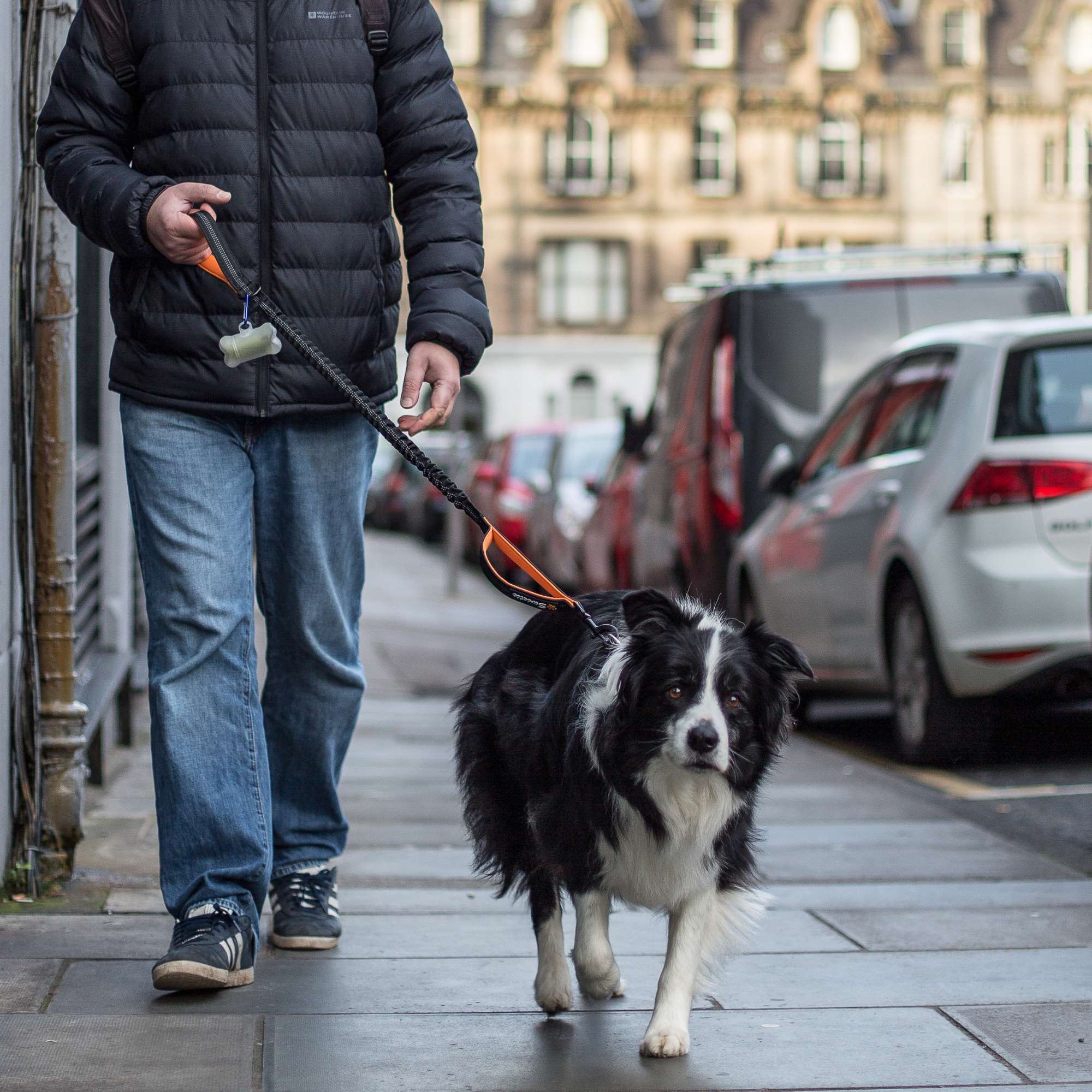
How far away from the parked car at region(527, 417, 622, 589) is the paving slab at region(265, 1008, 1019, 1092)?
12.4 metres

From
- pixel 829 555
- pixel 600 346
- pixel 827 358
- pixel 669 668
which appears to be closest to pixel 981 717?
pixel 829 555

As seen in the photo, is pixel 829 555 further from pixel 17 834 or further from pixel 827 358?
pixel 17 834

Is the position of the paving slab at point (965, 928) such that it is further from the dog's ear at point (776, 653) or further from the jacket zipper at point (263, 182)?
the jacket zipper at point (263, 182)

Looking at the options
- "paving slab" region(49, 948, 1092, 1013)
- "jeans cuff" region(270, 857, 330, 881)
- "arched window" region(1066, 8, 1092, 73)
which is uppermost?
"arched window" region(1066, 8, 1092, 73)

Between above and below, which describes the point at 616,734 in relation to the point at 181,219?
below

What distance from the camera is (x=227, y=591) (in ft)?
13.0

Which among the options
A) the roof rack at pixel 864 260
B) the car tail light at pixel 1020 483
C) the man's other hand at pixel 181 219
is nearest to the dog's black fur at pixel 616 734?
the man's other hand at pixel 181 219

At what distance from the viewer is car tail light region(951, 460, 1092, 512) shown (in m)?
6.97

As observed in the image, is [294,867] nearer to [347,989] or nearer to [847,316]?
[347,989]

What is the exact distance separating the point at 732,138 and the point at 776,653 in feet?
172

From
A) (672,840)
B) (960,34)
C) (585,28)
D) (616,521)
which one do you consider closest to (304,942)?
(672,840)

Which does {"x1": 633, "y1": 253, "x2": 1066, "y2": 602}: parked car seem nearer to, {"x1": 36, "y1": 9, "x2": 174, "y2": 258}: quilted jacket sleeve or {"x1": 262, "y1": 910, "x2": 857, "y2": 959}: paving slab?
{"x1": 262, "y1": 910, "x2": 857, "y2": 959}: paving slab

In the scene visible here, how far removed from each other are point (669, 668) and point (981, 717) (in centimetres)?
432

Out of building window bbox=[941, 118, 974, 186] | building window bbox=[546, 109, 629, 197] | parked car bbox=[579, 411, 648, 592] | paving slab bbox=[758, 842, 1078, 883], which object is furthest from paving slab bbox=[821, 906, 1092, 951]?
building window bbox=[941, 118, 974, 186]
